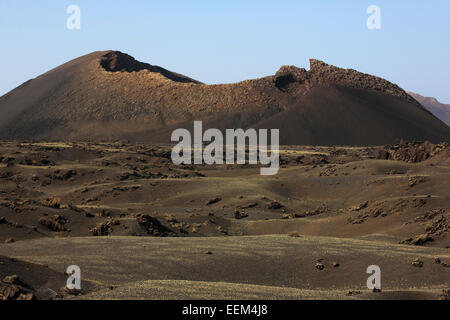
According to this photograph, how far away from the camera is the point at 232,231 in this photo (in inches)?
1045

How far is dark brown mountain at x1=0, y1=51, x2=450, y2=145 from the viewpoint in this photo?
10369 centimetres

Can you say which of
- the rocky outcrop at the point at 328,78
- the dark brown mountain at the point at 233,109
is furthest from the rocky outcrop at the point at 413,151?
the rocky outcrop at the point at 328,78

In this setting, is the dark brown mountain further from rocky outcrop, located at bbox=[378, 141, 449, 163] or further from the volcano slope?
the volcano slope

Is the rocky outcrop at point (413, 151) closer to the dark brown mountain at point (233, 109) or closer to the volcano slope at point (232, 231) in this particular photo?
the volcano slope at point (232, 231)

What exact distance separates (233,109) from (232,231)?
281 ft

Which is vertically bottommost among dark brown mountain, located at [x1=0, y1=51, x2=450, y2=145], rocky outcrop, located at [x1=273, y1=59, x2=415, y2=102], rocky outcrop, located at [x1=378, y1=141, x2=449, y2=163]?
rocky outcrop, located at [x1=378, y1=141, x2=449, y2=163]

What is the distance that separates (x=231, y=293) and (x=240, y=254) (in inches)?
236

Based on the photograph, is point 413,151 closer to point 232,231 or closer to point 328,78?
point 232,231

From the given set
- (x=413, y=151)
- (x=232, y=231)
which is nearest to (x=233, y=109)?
(x=413, y=151)

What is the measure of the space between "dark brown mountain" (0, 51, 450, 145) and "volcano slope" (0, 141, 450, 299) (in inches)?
2035

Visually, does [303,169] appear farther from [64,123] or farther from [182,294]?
[64,123]

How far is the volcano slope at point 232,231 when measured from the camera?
12367mm

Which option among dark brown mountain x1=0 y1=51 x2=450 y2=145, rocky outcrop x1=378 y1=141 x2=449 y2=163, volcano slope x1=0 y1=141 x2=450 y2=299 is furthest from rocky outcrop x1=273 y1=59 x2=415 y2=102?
volcano slope x1=0 y1=141 x2=450 y2=299

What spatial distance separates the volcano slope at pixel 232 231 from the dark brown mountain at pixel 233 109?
51.7m
